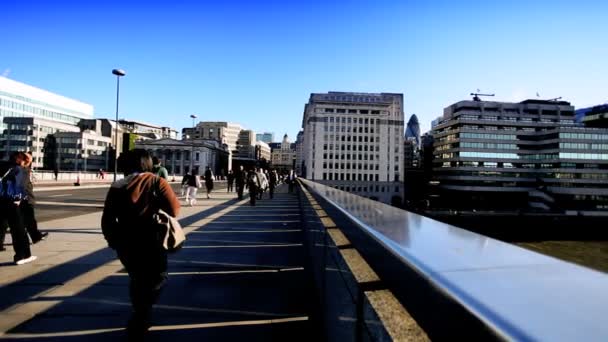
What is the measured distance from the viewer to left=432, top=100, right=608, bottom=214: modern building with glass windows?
273ft

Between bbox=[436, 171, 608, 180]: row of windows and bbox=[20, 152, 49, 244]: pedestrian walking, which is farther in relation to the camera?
bbox=[436, 171, 608, 180]: row of windows

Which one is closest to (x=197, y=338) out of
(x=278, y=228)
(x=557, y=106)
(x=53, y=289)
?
(x=53, y=289)

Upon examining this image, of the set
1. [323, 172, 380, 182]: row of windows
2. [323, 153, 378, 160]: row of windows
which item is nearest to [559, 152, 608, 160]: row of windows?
[323, 172, 380, 182]: row of windows

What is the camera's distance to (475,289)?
2.85 ft

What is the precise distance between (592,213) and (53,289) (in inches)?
3830

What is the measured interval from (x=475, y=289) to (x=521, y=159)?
A: 10677 cm

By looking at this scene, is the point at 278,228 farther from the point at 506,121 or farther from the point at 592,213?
the point at 506,121

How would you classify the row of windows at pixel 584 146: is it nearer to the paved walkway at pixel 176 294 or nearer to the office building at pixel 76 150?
the paved walkway at pixel 176 294

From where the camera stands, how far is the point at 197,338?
3072mm

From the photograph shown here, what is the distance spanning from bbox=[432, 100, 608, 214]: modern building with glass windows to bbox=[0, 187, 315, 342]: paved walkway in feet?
304

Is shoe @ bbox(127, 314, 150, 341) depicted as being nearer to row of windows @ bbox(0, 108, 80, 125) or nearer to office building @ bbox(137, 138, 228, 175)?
→ row of windows @ bbox(0, 108, 80, 125)

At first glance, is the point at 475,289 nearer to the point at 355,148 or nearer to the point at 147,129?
the point at 355,148

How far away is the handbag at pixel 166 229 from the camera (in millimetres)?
3160

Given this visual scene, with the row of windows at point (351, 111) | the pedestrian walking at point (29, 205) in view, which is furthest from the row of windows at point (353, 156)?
the pedestrian walking at point (29, 205)
